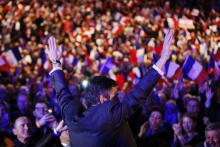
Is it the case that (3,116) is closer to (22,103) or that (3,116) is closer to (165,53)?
(22,103)

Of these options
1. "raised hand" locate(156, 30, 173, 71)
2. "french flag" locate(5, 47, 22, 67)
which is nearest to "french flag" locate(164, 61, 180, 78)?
"french flag" locate(5, 47, 22, 67)

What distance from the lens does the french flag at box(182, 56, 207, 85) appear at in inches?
349

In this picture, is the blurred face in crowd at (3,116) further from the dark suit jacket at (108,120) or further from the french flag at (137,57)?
the french flag at (137,57)

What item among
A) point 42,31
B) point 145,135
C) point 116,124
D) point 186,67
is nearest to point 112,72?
point 186,67

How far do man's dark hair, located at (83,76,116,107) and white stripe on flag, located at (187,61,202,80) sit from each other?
18.3ft

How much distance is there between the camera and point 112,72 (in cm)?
1279

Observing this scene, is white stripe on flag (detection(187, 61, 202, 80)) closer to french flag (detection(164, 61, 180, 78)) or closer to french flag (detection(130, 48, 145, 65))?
french flag (detection(164, 61, 180, 78))

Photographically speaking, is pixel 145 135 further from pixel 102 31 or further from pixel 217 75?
pixel 102 31

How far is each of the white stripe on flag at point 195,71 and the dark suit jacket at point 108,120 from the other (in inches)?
221

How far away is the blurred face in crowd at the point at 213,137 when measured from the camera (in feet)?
13.9

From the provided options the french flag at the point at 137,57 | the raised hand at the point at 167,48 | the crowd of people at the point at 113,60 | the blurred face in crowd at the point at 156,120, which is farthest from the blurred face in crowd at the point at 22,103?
the french flag at the point at 137,57

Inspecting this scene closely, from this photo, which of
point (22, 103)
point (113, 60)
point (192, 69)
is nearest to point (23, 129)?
point (22, 103)

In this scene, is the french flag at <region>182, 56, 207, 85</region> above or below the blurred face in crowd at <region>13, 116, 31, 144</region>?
above

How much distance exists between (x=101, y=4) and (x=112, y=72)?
11.0 m
